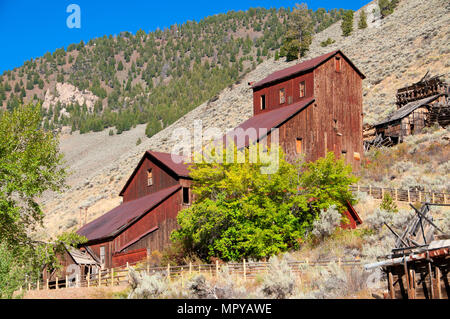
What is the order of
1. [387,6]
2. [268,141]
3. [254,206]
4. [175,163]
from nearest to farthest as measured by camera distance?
[254,206] < [268,141] < [175,163] < [387,6]

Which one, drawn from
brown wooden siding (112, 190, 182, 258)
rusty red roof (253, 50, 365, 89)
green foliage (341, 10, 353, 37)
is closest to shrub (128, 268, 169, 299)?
brown wooden siding (112, 190, 182, 258)

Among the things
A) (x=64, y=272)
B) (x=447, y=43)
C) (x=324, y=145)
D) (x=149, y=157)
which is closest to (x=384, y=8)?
(x=447, y=43)

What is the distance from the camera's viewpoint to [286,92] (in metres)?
45.9

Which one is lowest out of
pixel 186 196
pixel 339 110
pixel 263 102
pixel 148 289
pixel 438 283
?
pixel 148 289

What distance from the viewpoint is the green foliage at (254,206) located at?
94.6 ft

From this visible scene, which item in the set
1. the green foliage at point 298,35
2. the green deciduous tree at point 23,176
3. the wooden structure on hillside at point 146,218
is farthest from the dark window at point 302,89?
the green foliage at point 298,35

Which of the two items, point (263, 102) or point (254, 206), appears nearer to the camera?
point (254, 206)

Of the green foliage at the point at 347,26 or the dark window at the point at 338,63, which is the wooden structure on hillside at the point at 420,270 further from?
the green foliage at the point at 347,26

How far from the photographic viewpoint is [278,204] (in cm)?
3056

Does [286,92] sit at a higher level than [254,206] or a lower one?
higher

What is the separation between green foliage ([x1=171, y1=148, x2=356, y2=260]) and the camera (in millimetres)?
28844

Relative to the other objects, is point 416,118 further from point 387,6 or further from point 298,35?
point 387,6

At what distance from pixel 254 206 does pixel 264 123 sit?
521 inches

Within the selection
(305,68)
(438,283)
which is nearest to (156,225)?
(305,68)
